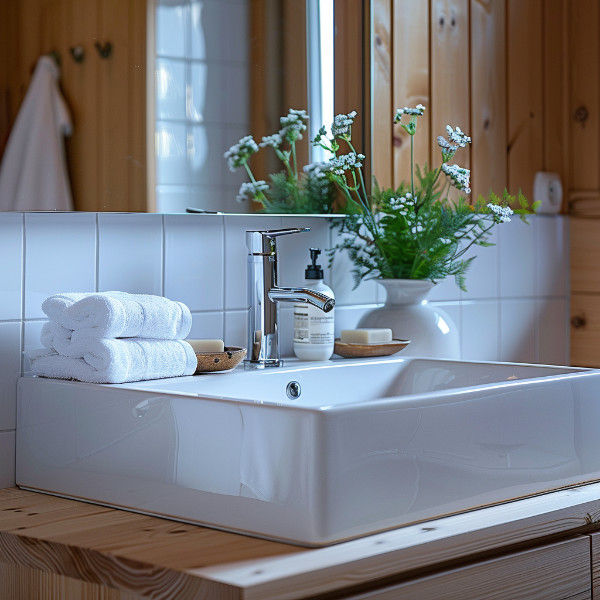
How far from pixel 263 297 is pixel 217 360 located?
0.18m

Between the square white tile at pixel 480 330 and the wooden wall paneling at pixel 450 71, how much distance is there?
24cm

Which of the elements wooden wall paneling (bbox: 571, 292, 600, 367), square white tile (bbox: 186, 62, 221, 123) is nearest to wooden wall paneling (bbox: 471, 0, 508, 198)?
wooden wall paneling (bbox: 571, 292, 600, 367)

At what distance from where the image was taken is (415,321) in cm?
182

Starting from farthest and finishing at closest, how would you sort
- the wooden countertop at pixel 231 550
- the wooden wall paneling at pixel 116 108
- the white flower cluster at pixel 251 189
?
the white flower cluster at pixel 251 189 < the wooden wall paneling at pixel 116 108 < the wooden countertop at pixel 231 550

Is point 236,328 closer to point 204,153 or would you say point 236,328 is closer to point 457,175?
point 204,153

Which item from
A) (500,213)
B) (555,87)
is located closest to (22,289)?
(500,213)

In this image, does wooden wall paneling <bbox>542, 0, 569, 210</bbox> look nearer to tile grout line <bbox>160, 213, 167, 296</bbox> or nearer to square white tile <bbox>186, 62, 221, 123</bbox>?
square white tile <bbox>186, 62, 221, 123</bbox>

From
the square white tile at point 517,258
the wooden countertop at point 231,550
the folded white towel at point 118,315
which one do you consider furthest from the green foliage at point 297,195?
the wooden countertop at point 231,550

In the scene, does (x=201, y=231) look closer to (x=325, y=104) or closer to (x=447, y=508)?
(x=325, y=104)

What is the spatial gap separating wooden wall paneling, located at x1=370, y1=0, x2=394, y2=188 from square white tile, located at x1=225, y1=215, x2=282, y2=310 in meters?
0.41

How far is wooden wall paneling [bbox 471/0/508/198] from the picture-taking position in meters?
2.29

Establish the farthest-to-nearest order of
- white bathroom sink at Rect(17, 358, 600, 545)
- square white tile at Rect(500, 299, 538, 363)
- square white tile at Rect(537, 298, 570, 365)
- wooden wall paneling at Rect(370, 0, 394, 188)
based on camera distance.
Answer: square white tile at Rect(537, 298, 570, 365)
square white tile at Rect(500, 299, 538, 363)
wooden wall paneling at Rect(370, 0, 394, 188)
white bathroom sink at Rect(17, 358, 600, 545)

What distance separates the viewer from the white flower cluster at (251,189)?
1.73 m

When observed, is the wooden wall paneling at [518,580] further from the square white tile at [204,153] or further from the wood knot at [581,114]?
the wood knot at [581,114]
